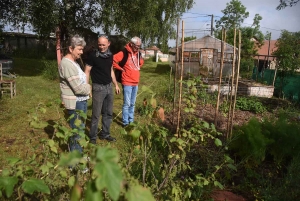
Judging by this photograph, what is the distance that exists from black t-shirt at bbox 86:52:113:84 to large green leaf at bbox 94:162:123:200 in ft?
9.38

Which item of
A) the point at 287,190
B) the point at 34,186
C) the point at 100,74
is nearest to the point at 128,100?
the point at 100,74

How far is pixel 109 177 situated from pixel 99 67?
2.91 m

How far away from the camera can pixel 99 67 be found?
11.4ft

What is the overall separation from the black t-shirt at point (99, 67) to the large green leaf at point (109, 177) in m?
2.86

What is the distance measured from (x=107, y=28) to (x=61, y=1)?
2740mm

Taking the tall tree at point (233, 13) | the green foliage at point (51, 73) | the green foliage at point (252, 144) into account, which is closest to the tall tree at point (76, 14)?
the green foliage at point (51, 73)

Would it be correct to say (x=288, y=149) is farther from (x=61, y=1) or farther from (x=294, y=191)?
(x=61, y=1)

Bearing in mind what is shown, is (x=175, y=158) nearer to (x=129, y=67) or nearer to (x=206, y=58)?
(x=129, y=67)

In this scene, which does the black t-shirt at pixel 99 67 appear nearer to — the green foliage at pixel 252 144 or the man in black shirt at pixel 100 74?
the man in black shirt at pixel 100 74

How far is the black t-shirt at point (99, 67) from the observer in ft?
11.2

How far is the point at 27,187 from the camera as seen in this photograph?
1.03m

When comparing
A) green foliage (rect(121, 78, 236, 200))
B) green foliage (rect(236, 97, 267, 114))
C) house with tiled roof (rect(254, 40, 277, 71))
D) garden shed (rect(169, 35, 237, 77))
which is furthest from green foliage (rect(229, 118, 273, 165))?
house with tiled roof (rect(254, 40, 277, 71))

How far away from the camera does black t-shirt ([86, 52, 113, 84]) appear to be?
11.2 feet

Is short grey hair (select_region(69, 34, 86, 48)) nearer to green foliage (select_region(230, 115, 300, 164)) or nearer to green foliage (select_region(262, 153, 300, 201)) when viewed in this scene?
green foliage (select_region(230, 115, 300, 164))
